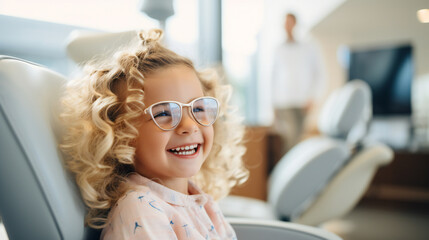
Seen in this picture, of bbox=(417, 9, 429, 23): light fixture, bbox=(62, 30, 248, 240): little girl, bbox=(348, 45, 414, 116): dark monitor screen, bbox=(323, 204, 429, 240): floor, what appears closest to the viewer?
bbox=(62, 30, 248, 240): little girl

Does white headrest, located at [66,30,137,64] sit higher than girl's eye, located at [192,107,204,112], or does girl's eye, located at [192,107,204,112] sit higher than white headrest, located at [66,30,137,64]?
white headrest, located at [66,30,137,64]

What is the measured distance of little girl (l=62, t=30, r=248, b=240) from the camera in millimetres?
647

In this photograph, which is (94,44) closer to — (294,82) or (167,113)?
(167,113)

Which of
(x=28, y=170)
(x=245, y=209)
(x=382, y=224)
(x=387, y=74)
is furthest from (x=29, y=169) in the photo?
(x=387, y=74)

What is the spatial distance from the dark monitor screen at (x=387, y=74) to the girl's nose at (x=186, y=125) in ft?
11.0

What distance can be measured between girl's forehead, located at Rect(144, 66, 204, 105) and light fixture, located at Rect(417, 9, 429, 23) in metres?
3.04

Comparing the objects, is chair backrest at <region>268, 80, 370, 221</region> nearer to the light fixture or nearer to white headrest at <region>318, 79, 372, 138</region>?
white headrest at <region>318, 79, 372, 138</region>

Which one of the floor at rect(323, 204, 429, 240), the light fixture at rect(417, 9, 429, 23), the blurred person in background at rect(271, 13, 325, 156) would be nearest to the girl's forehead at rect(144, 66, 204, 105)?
the floor at rect(323, 204, 429, 240)

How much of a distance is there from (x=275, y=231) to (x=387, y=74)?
325 cm

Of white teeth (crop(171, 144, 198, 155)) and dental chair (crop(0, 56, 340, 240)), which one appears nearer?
dental chair (crop(0, 56, 340, 240))

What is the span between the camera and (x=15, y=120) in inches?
20.9

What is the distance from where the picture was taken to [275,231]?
86 cm

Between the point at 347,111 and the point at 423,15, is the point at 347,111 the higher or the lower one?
the lower one

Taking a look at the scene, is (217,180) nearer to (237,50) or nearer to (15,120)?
(15,120)
